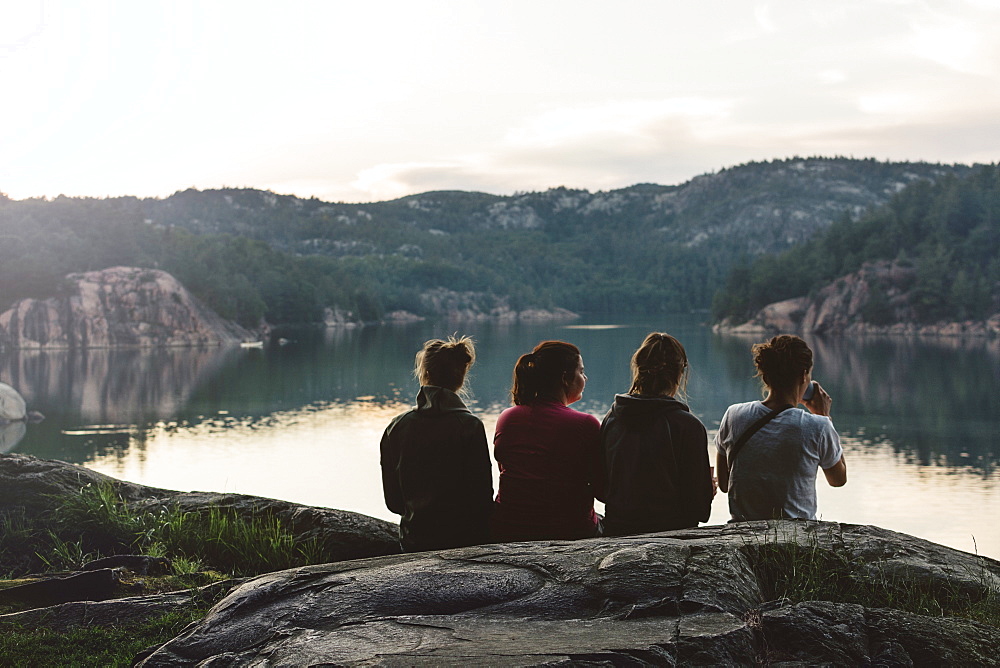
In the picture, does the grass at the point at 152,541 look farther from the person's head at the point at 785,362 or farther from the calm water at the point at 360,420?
the calm water at the point at 360,420

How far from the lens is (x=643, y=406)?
4.25m

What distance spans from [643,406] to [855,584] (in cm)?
112

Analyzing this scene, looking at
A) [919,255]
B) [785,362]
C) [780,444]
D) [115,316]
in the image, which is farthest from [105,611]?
[919,255]

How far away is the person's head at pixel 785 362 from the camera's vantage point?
4461 millimetres

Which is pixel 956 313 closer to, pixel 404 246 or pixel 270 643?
pixel 270 643

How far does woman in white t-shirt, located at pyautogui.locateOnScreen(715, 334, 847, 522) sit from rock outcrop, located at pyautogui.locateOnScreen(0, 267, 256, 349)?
243 feet

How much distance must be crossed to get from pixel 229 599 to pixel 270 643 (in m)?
0.44

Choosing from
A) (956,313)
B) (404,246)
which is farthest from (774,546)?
(404,246)

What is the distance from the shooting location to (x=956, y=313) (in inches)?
3253

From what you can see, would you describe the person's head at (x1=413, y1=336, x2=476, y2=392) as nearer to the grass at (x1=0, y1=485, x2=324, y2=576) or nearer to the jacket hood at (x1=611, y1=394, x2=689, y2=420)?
the jacket hood at (x1=611, y1=394, x2=689, y2=420)

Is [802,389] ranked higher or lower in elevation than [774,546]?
higher

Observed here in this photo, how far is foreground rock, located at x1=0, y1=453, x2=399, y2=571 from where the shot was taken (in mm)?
5668

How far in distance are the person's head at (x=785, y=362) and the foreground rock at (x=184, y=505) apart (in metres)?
2.39

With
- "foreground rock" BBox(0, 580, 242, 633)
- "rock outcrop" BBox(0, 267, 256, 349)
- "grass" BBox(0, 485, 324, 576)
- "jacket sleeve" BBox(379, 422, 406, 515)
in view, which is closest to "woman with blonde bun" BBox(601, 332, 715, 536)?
"jacket sleeve" BBox(379, 422, 406, 515)
